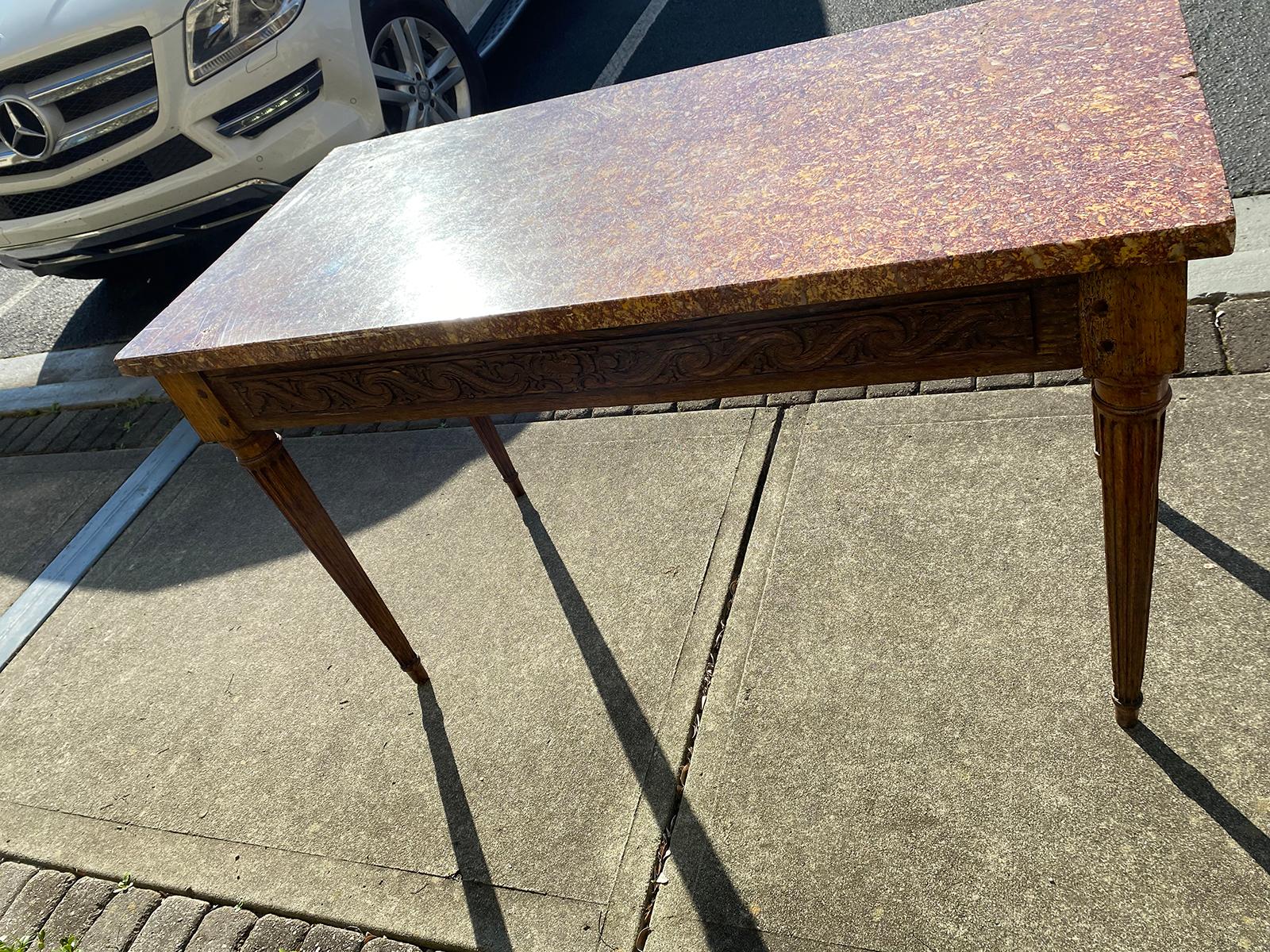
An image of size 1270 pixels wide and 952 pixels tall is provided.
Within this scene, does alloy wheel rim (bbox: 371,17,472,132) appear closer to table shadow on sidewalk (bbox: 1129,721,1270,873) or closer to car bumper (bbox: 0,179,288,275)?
car bumper (bbox: 0,179,288,275)

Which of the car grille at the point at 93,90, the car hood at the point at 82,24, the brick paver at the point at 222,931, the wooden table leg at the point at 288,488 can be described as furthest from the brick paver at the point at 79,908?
the car hood at the point at 82,24

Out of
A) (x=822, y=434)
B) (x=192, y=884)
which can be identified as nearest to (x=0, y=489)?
Answer: (x=192, y=884)

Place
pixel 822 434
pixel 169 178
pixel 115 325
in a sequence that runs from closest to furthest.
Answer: pixel 822 434, pixel 169 178, pixel 115 325

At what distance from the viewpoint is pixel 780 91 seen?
6.19 ft

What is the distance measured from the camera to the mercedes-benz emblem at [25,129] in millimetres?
3643

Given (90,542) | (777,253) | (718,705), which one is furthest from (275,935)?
(90,542)

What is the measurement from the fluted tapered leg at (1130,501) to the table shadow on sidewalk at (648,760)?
2.72ft

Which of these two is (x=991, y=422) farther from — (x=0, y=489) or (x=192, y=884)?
(x=0, y=489)

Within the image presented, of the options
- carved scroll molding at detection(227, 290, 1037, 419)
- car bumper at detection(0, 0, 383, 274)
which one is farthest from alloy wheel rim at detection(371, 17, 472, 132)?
carved scroll molding at detection(227, 290, 1037, 419)

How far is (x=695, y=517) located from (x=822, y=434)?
43cm

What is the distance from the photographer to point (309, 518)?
83.6 inches

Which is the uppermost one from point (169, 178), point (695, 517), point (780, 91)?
point (780, 91)

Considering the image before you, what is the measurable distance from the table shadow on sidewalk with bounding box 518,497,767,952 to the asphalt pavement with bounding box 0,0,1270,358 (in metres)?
2.90

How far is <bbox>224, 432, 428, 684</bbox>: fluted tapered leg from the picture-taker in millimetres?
2033
